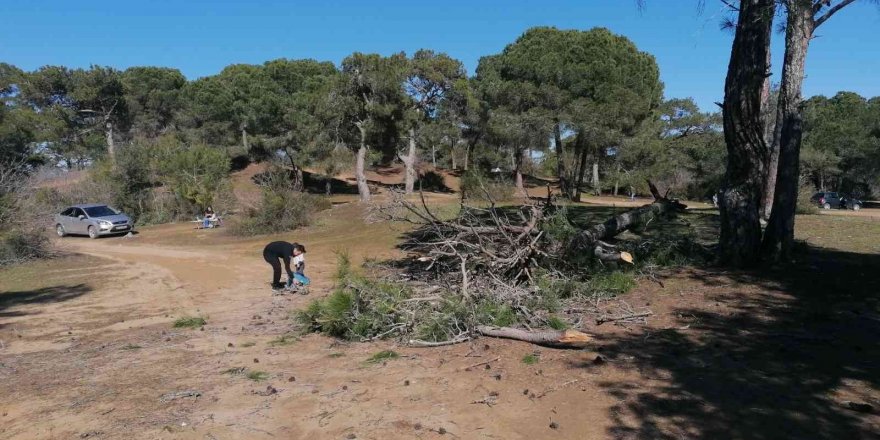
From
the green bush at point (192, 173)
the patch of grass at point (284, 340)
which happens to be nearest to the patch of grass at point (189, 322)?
the patch of grass at point (284, 340)

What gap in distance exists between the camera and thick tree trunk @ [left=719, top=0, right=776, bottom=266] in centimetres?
812

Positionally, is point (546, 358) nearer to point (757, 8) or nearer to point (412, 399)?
point (412, 399)

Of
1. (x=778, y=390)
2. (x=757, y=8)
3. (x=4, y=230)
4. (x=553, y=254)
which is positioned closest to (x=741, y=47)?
(x=757, y=8)

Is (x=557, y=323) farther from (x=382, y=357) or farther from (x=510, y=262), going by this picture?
(x=382, y=357)

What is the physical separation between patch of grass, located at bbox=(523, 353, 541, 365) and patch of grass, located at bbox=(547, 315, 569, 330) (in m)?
0.87

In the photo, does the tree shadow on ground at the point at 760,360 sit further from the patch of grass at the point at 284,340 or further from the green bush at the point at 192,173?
the green bush at the point at 192,173

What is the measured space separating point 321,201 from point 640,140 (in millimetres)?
17664

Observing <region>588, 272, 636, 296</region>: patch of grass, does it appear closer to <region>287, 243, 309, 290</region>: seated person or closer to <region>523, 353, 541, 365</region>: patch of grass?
<region>523, 353, 541, 365</region>: patch of grass

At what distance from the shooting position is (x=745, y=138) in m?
8.34

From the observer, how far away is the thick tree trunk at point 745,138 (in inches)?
320

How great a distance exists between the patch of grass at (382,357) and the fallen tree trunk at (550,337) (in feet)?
3.95

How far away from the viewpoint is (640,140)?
30.9m

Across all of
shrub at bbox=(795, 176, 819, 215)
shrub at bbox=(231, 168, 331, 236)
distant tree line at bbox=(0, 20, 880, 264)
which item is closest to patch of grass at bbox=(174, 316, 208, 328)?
distant tree line at bbox=(0, 20, 880, 264)

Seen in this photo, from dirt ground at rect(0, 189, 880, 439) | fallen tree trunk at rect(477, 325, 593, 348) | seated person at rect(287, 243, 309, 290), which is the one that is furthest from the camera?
seated person at rect(287, 243, 309, 290)
